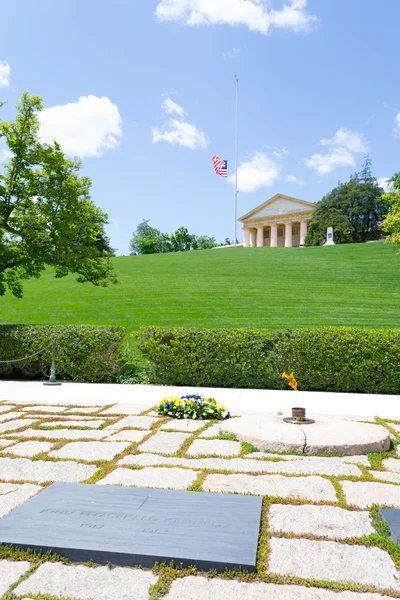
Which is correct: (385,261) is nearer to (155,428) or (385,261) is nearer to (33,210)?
(33,210)

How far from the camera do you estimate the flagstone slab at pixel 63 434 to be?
5.09 m

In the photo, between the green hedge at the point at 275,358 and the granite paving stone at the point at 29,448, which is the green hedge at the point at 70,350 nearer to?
the green hedge at the point at 275,358

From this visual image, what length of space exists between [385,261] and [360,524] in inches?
1070

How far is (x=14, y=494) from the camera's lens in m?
3.38

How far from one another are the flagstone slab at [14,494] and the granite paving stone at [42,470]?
0.16 meters

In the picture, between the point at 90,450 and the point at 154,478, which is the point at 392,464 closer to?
the point at 154,478

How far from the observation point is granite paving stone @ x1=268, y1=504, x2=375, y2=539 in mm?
2830

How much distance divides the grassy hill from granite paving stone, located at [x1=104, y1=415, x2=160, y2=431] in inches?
336

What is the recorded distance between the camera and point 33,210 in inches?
439

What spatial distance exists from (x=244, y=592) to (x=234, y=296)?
55.8ft

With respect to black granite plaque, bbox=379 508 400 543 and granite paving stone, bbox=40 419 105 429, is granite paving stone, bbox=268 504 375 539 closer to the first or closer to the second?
black granite plaque, bbox=379 508 400 543

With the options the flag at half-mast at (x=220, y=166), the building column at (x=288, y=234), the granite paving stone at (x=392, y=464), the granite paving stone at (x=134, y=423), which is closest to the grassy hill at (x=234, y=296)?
the granite paving stone at (x=134, y=423)

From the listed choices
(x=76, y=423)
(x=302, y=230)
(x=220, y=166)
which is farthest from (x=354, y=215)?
(x=76, y=423)

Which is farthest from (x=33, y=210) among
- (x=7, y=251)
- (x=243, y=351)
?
(x=243, y=351)
